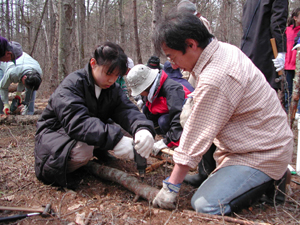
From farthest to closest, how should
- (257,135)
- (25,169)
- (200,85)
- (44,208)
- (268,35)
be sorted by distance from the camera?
(268,35) → (25,169) → (44,208) → (257,135) → (200,85)

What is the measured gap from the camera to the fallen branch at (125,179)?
1.86m

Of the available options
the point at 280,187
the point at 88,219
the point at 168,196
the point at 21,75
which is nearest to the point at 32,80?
the point at 21,75

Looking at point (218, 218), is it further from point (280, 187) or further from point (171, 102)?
point (171, 102)

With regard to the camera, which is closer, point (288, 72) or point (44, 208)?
point (44, 208)

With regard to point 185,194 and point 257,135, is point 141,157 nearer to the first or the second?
point 185,194

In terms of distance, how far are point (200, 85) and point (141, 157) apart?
89cm

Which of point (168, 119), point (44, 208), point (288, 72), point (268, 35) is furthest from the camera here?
point (288, 72)

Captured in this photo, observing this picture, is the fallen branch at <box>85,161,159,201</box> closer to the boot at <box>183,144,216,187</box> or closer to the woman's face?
the boot at <box>183,144,216,187</box>

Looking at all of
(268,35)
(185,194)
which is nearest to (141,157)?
(185,194)

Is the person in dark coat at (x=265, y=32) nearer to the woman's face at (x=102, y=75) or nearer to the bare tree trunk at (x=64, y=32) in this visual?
the woman's face at (x=102, y=75)

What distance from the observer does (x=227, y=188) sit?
162 cm

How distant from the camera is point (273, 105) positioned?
1.63 metres

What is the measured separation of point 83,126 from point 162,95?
140cm

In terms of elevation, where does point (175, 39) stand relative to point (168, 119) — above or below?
above
